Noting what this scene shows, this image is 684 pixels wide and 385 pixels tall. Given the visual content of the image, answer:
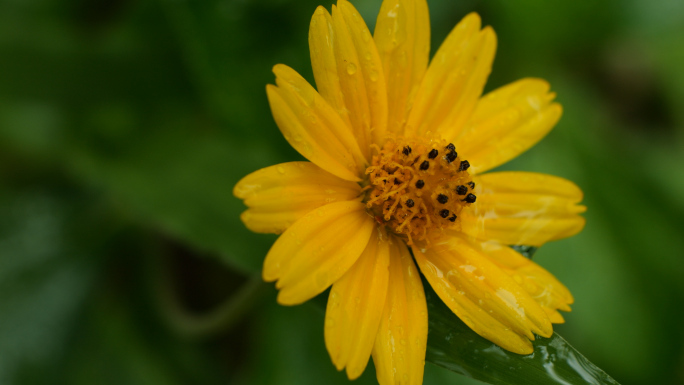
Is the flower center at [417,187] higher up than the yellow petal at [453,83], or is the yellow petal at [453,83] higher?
the yellow petal at [453,83]

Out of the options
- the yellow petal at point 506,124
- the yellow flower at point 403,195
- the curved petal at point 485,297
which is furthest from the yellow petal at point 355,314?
the yellow petal at point 506,124

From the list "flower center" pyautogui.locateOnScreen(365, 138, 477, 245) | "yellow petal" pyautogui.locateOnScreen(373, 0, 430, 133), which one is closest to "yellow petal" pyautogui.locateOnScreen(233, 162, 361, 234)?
"flower center" pyautogui.locateOnScreen(365, 138, 477, 245)

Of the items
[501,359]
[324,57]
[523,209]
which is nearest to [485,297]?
[501,359]

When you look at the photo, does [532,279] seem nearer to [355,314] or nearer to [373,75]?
[355,314]

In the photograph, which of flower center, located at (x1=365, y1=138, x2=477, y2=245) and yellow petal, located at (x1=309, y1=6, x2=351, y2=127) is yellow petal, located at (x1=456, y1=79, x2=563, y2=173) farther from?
yellow petal, located at (x1=309, y1=6, x2=351, y2=127)

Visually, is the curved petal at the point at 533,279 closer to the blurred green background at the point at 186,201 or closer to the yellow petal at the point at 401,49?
the yellow petal at the point at 401,49

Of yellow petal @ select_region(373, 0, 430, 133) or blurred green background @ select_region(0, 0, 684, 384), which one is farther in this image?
blurred green background @ select_region(0, 0, 684, 384)

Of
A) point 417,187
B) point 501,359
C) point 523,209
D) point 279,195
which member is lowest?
point 501,359
